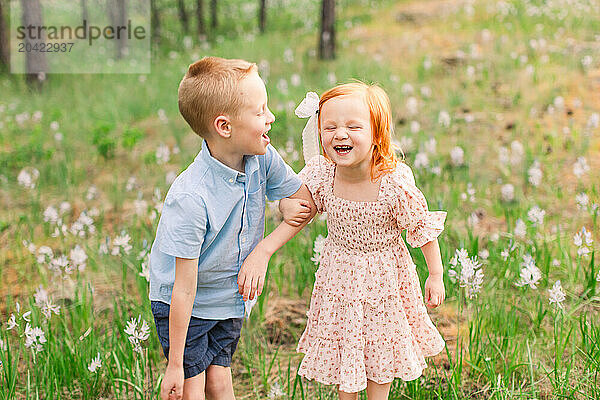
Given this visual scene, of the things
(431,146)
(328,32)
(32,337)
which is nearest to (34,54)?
(328,32)

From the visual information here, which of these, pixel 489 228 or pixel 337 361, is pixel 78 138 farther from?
pixel 337 361

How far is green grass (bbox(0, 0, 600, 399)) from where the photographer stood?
296 cm

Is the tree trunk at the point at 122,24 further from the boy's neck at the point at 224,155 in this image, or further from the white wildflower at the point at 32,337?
the boy's neck at the point at 224,155

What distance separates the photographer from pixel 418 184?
15.3ft

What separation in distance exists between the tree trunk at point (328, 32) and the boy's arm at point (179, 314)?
6900mm

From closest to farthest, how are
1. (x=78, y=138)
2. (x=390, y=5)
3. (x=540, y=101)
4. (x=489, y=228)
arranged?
(x=489, y=228)
(x=540, y=101)
(x=78, y=138)
(x=390, y=5)

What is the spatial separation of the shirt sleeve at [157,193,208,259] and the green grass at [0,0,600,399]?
781mm

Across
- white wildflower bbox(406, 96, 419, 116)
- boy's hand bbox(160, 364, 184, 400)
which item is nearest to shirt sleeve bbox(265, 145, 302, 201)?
boy's hand bbox(160, 364, 184, 400)

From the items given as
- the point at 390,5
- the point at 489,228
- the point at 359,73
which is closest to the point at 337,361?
the point at 489,228

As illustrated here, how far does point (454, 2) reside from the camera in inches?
443

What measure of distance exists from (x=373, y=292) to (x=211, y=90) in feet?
3.44

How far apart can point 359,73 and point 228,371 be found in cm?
546

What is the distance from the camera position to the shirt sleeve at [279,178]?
2.62m

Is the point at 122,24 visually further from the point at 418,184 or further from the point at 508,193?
the point at 508,193
